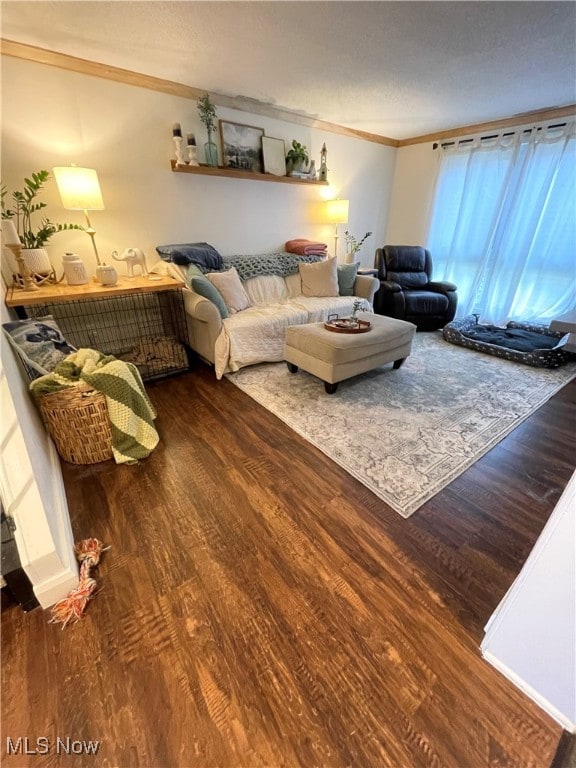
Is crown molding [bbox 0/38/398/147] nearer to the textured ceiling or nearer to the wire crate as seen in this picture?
the textured ceiling

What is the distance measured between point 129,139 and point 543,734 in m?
4.10

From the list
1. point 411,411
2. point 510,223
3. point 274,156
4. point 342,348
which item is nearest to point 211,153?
point 274,156

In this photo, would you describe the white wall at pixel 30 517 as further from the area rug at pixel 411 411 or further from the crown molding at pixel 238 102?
the crown molding at pixel 238 102

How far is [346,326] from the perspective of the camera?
2521mm

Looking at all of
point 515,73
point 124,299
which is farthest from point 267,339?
point 515,73

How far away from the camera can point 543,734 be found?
0.83 m

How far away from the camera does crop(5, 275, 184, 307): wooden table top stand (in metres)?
2.06

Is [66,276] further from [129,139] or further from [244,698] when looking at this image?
[244,698]

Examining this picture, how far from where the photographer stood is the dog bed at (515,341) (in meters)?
2.97

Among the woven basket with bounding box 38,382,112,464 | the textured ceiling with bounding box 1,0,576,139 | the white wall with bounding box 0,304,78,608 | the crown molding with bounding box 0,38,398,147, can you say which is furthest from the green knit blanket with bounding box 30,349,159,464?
the crown molding with bounding box 0,38,398,147

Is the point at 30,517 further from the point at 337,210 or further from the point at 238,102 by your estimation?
the point at 337,210

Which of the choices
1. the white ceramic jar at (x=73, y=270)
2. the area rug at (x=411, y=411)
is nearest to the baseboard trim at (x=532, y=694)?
the area rug at (x=411, y=411)

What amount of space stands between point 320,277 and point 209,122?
5.78 feet

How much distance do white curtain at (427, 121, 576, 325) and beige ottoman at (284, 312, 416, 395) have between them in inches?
89.6
